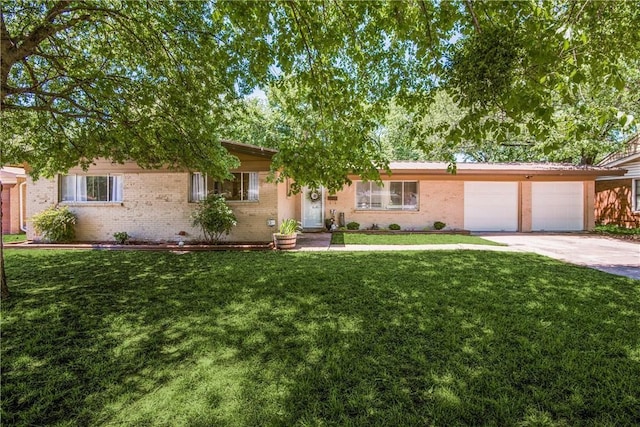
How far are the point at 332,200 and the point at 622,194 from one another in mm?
15119

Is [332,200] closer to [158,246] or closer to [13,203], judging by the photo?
[158,246]

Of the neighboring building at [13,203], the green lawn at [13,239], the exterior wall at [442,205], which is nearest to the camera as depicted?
the green lawn at [13,239]

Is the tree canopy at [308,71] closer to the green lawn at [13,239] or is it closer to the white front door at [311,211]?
the green lawn at [13,239]

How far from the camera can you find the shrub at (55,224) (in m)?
10.7

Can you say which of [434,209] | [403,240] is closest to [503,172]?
[434,209]

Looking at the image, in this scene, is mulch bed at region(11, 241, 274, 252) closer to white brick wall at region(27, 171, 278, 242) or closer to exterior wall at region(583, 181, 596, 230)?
white brick wall at region(27, 171, 278, 242)

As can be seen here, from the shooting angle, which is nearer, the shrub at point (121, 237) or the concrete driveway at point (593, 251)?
the concrete driveway at point (593, 251)

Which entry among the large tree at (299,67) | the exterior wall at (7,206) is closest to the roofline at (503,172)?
the large tree at (299,67)

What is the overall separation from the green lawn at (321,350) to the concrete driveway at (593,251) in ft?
5.61

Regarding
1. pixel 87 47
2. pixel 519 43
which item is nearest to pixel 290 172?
pixel 519 43

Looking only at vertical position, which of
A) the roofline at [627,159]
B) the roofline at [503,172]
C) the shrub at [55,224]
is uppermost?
the roofline at [627,159]

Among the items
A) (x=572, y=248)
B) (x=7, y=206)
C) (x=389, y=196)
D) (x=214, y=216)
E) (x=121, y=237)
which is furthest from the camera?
(x=389, y=196)

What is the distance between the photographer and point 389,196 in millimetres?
15453

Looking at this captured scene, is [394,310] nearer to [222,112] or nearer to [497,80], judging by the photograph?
[497,80]
